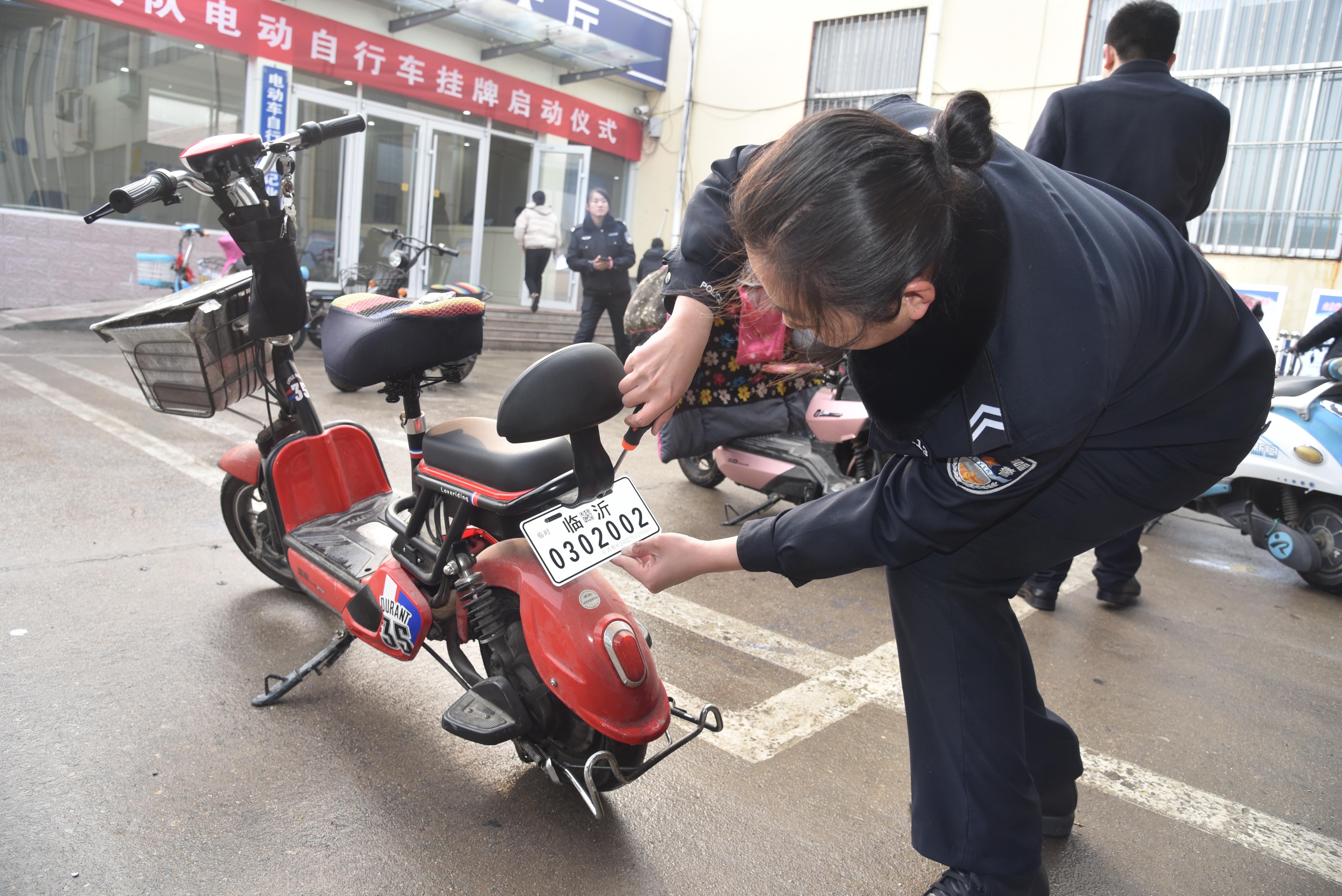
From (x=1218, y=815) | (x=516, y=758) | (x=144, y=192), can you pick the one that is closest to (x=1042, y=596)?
(x=1218, y=815)

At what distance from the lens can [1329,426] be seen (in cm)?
418

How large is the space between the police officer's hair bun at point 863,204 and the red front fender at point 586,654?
0.98 m

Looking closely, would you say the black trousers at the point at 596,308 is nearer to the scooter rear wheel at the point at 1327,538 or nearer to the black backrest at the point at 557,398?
the scooter rear wheel at the point at 1327,538

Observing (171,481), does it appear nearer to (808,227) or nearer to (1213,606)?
(808,227)

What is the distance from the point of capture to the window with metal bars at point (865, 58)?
12.1 m

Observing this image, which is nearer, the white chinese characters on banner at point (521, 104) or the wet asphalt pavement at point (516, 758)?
the wet asphalt pavement at point (516, 758)

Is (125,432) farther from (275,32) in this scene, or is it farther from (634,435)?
(275,32)

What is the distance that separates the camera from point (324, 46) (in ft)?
34.6

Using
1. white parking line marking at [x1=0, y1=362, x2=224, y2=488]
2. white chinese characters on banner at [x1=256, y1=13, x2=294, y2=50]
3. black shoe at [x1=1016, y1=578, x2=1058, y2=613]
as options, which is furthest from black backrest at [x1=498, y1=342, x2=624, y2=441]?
white chinese characters on banner at [x1=256, y1=13, x2=294, y2=50]

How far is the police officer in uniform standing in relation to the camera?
916cm

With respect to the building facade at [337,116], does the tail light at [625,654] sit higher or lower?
lower

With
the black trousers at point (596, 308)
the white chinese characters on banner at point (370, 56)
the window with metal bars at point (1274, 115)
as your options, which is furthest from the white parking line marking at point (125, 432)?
the window with metal bars at point (1274, 115)

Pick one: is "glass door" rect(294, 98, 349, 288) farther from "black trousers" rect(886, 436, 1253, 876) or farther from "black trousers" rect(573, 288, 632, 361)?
"black trousers" rect(886, 436, 1253, 876)

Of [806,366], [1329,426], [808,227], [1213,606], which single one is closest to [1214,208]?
[1329,426]
